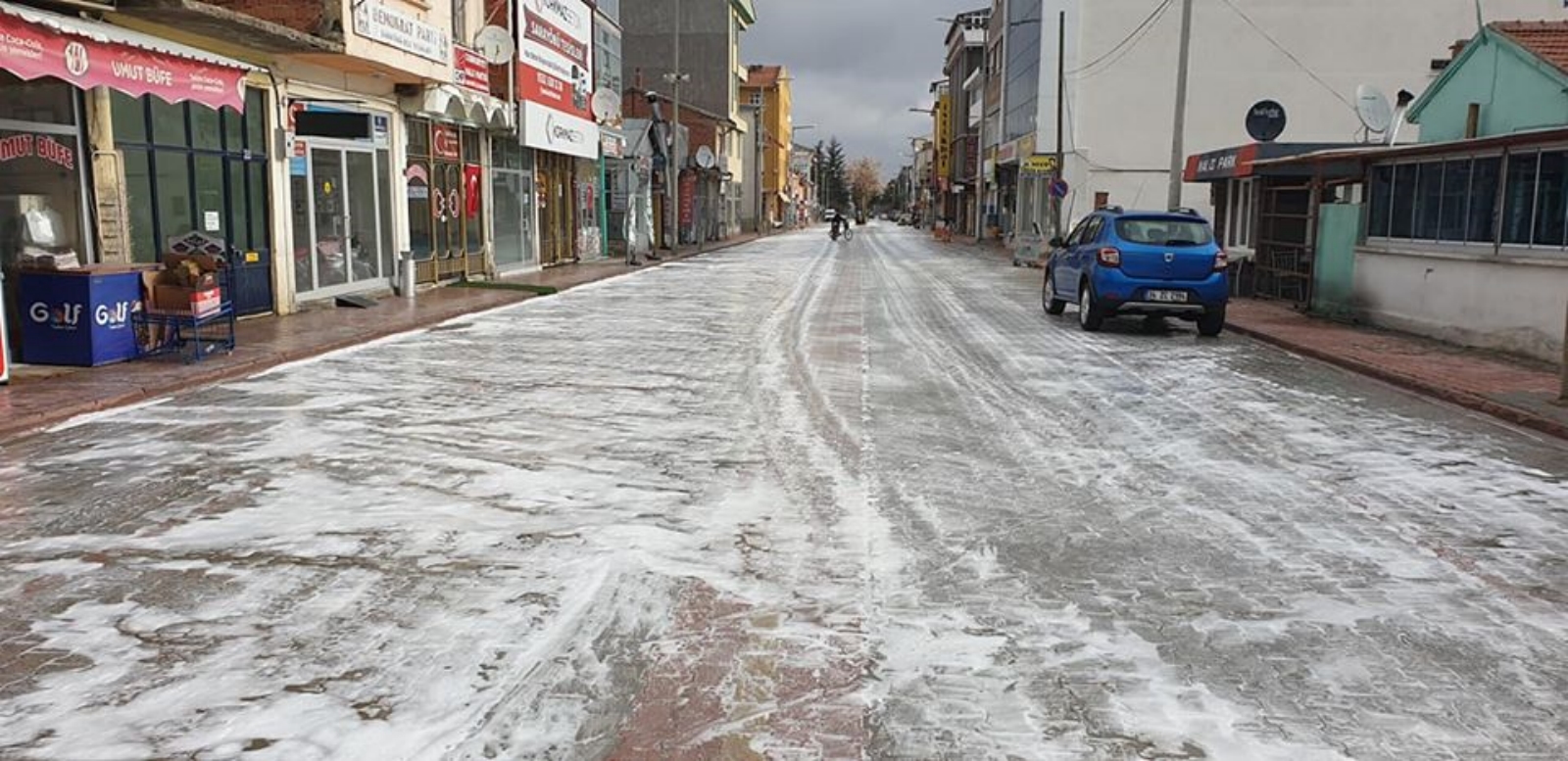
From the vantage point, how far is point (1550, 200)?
40.9 ft

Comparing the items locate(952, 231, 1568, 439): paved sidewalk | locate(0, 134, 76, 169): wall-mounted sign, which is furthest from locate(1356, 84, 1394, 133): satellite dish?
locate(0, 134, 76, 169): wall-mounted sign

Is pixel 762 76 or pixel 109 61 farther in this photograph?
Answer: pixel 762 76

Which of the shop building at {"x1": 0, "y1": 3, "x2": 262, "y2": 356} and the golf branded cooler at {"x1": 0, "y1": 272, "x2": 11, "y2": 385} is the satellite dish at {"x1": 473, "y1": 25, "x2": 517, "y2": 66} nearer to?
the shop building at {"x1": 0, "y1": 3, "x2": 262, "y2": 356}

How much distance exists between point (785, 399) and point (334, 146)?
36.8ft

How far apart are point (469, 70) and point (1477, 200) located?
54.8ft

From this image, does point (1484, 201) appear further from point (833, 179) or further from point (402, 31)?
point (833, 179)

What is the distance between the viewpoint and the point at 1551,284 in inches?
479

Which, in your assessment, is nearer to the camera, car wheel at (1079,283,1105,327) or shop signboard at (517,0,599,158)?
car wheel at (1079,283,1105,327)

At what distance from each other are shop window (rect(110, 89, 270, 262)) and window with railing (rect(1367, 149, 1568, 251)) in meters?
15.2

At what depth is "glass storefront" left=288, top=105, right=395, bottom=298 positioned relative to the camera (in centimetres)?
1686

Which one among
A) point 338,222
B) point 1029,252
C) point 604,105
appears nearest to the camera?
point 338,222

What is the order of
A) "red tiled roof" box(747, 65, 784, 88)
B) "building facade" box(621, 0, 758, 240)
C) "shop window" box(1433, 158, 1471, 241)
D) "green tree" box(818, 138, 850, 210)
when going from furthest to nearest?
"green tree" box(818, 138, 850, 210) → "red tiled roof" box(747, 65, 784, 88) → "building facade" box(621, 0, 758, 240) → "shop window" box(1433, 158, 1471, 241)

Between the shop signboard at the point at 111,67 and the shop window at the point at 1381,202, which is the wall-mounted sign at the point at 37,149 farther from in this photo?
the shop window at the point at 1381,202

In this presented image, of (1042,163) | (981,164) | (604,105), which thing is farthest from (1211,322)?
(981,164)
